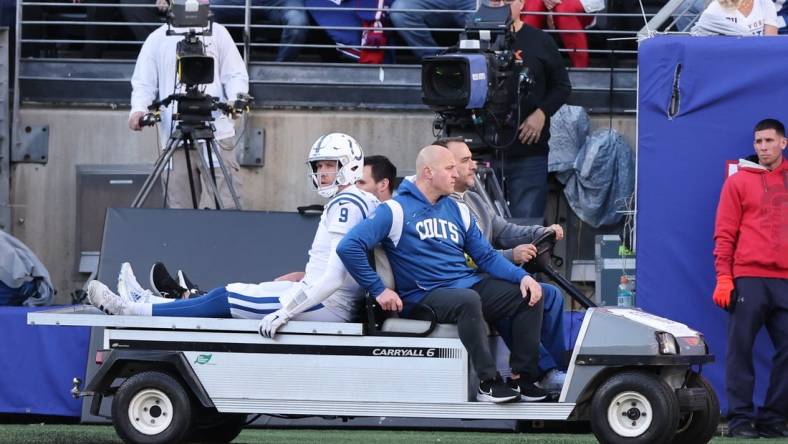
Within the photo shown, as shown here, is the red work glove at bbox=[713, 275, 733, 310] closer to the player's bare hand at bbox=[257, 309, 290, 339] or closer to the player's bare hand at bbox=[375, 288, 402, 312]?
the player's bare hand at bbox=[375, 288, 402, 312]

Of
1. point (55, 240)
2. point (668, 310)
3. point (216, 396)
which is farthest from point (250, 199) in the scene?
point (216, 396)

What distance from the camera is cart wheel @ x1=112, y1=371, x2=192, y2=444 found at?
876cm

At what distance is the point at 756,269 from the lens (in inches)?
426

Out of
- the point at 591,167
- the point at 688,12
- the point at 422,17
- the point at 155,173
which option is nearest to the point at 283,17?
the point at 422,17

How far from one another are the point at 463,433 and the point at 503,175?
2159 mm

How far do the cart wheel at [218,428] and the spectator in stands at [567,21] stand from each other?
5342mm

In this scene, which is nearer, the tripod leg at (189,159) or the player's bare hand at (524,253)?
the player's bare hand at (524,253)

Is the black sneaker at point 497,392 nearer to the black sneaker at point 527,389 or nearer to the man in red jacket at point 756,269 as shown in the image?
the black sneaker at point 527,389

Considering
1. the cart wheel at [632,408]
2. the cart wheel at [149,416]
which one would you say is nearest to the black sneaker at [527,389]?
the cart wheel at [632,408]

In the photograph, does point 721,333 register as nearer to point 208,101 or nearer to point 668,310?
point 668,310

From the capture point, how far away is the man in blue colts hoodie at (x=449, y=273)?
850 cm

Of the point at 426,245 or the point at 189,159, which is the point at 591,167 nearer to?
the point at 189,159

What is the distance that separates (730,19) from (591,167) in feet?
6.42

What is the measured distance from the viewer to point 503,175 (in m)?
12.2
